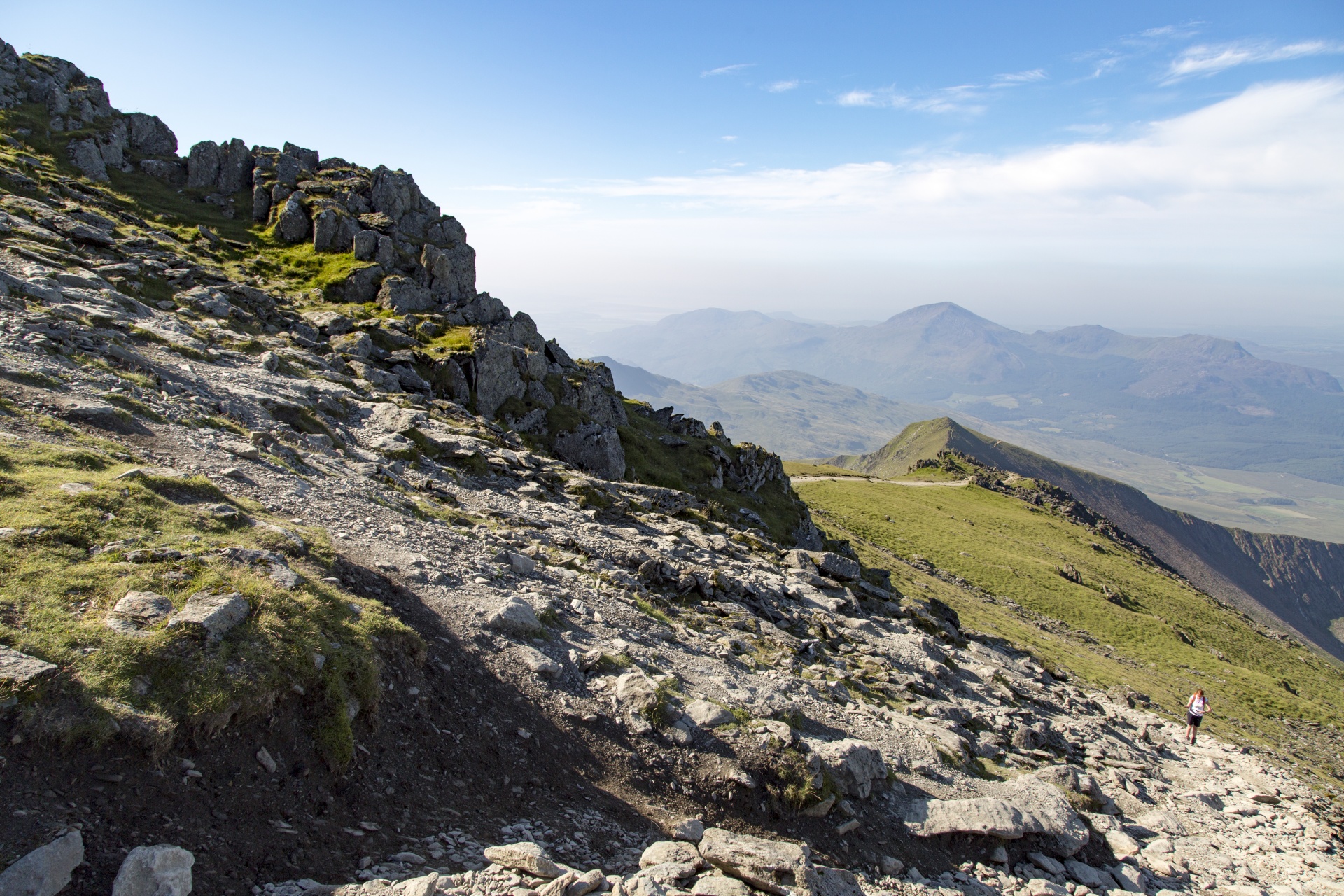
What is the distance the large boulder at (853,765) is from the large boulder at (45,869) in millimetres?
13666

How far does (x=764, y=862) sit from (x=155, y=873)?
9.21 metres

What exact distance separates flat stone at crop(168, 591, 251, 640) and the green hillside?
47.3 m

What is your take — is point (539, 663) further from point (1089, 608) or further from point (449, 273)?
point (1089, 608)

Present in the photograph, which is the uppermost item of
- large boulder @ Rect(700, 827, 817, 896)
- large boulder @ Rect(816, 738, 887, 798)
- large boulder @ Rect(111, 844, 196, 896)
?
large boulder @ Rect(111, 844, 196, 896)

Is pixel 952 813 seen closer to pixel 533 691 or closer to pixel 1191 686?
pixel 533 691

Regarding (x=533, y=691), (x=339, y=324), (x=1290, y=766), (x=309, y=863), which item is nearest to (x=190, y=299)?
(x=339, y=324)

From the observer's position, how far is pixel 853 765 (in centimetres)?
1548

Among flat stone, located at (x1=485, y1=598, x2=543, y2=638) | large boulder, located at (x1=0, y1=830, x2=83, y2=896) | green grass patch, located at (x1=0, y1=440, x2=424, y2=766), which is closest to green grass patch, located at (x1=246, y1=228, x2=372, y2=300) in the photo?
green grass patch, located at (x1=0, y1=440, x2=424, y2=766)

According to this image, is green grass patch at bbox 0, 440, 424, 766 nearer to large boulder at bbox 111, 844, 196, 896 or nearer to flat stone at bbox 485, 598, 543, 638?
large boulder at bbox 111, 844, 196, 896

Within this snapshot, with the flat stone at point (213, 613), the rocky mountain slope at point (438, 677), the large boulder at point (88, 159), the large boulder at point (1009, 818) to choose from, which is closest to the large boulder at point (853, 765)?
the rocky mountain slope at point (438, 677)

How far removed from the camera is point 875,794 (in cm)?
1565

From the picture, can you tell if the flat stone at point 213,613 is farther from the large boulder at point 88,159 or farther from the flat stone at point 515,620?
the large boulder at point 88,159

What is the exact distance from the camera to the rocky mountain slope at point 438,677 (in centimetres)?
902

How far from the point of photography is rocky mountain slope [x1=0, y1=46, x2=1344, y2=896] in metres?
9.02
